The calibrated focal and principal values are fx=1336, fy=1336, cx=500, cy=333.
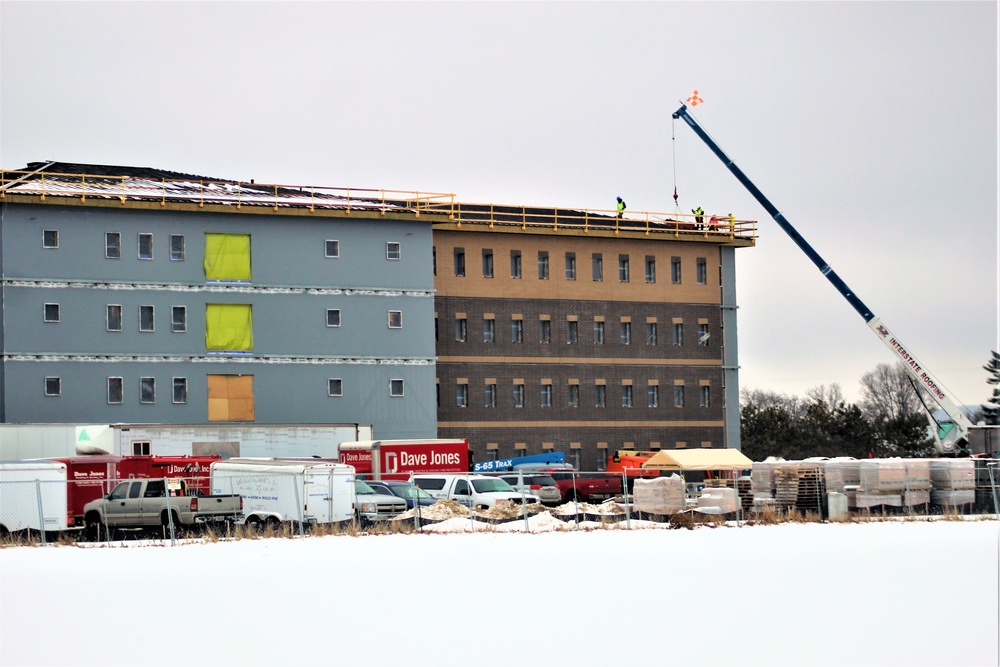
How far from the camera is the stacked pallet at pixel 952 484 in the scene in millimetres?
43000

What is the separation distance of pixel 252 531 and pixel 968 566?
1802 centimetres

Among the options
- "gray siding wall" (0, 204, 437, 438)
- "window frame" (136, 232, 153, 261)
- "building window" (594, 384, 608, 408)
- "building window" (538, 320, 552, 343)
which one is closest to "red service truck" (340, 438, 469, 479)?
"gray siding wall" (0, 204, 437, 438)

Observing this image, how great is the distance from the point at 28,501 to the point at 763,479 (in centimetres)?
2299

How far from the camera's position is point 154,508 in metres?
37.8

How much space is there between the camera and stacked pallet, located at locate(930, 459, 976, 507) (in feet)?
141

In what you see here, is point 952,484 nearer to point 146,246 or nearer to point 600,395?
point 600,395

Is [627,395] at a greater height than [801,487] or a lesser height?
greater

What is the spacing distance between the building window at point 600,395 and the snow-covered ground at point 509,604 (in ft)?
133

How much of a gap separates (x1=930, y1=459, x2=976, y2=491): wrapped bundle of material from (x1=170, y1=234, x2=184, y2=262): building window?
Answer: 36446 mm

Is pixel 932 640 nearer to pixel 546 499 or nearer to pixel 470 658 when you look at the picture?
pixel 470 658

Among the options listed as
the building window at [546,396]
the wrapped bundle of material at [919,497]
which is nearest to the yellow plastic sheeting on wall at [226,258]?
the building window at [546,396]

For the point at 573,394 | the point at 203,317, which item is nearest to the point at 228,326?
the point at 203,317

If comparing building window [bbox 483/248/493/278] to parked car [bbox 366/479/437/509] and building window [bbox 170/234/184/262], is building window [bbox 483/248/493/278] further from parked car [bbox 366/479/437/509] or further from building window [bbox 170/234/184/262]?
parked car [bbox 366/479/437/509]

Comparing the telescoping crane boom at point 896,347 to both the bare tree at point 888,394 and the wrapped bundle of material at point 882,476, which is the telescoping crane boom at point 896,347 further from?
the bare tree at point 888,394
